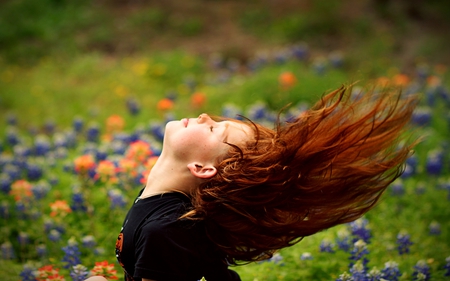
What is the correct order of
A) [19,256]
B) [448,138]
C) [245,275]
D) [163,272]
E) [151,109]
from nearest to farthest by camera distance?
[163,272]
[245,275]
[19,256]
[448,138]
[151,109]

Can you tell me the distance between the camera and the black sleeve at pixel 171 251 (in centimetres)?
200

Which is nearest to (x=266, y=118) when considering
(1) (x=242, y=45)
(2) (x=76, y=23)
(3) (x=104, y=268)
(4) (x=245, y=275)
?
(4) (x=245, y=275)

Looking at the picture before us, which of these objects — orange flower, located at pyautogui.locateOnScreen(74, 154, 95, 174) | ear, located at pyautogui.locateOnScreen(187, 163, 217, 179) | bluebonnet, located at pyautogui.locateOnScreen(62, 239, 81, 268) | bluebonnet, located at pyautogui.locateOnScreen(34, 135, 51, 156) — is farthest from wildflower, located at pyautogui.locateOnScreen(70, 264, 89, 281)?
bluebonnet, located at pyautogui.locateOnScreen(34, 135, 51, 156)

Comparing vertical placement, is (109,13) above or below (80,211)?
above

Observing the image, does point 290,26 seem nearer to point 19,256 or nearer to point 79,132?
point 79,132

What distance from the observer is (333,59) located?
23.2ft

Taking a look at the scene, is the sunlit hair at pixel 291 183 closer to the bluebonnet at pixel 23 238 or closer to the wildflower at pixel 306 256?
the wildflower at pixel 306 256

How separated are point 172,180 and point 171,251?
31 cm

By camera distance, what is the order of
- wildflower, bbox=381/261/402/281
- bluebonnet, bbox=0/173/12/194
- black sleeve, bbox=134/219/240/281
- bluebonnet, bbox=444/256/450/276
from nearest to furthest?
black sleeve, bbox=134/219/240/281 → wildflower, bbox=381/261/402/281 → bluebonnet, bbox=444/256/450/276 → bluebonnet, bbox=0/173/12/194

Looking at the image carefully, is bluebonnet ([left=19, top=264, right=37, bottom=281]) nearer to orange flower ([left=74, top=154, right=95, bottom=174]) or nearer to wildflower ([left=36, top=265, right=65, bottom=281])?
wildflower ([left=36, top=265, right=65, bottom=281])

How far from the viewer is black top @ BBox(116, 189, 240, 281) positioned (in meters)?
2.01

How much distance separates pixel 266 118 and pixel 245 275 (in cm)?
217

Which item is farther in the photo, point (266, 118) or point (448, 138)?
point (448, 138)

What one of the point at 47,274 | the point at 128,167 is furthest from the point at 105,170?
the point at 47,274
